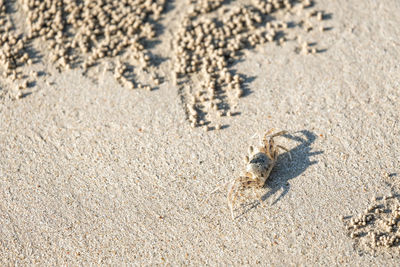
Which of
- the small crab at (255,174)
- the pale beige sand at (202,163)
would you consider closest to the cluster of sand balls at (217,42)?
the pale beige sand at (202,163)

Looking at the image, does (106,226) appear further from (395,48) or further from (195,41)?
(395,48)

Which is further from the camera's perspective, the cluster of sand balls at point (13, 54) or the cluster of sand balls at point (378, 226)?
the cluster of sand balls at point (13, 54)

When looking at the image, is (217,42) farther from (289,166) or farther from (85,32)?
(289,166)

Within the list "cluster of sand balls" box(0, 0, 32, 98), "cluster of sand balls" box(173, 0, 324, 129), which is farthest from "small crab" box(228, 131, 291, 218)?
"cluster of sand balls" box(0, 0, 32, 98)

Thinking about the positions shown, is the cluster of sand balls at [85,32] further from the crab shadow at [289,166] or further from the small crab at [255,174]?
the crab shadow at [289,166]

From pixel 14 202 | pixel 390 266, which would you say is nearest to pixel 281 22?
pixel 390 266

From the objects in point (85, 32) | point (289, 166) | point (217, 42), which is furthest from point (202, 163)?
point (85, 32)
